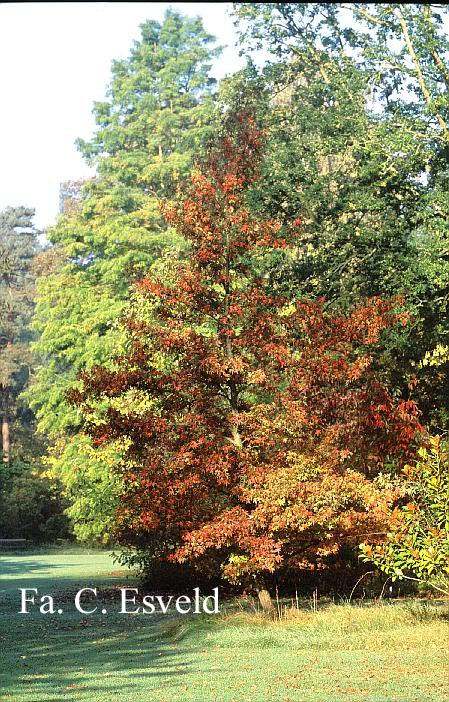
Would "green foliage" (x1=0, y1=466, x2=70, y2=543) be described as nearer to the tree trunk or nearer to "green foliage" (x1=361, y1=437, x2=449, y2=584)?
the tree trunk

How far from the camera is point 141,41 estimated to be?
43188mm

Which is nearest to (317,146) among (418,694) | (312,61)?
(312,61)

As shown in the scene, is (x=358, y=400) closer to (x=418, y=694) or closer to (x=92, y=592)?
(x=418, y=694)

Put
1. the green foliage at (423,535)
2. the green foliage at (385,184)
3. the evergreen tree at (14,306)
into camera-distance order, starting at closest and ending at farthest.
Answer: the green foliage at (423,535) → the green foliage at (385,184) → the evergreen tree at (14,306)

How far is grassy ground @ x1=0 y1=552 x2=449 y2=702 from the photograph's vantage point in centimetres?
914

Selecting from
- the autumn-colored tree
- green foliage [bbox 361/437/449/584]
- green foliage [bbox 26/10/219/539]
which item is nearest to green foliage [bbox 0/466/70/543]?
green foliage [bbox 26/10/219/539]

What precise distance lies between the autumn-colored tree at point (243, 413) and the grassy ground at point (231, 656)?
1.12 metres

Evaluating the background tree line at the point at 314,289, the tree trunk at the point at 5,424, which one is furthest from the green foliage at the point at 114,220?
the tree trunk at the point at 5,424

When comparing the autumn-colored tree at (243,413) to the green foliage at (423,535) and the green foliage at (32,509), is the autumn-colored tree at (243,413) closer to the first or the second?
the green foliage at (423,535)

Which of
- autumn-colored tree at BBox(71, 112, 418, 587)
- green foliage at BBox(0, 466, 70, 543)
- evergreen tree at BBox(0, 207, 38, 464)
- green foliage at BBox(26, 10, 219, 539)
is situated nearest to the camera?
autumn-colored tree at BBox(71, 112, 418, 587)

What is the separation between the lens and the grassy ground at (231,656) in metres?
9.14

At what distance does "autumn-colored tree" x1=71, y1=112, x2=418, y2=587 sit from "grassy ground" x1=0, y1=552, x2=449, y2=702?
3.67ft

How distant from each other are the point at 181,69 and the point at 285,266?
24112mm

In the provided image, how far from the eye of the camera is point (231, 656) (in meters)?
11.5
